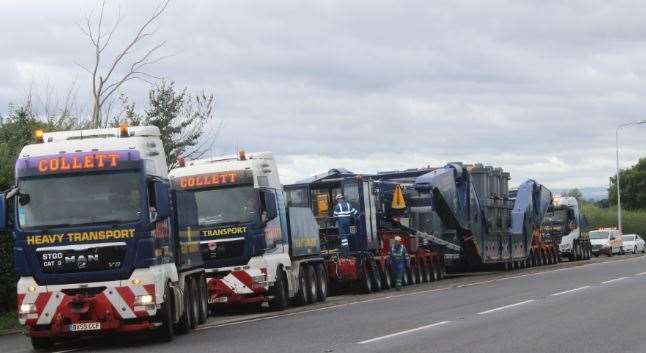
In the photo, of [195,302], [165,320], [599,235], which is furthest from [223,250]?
[599,235]

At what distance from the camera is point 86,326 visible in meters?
17.0

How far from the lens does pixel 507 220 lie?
159 feet

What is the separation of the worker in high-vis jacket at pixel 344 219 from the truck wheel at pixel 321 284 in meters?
3.08

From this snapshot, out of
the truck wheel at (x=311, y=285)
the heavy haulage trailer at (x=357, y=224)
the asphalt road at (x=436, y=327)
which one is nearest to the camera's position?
the asphalt road at (x=436, y=327)

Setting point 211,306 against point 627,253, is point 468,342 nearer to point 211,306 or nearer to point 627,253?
point 211,306

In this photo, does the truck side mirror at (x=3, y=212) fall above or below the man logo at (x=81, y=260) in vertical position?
above

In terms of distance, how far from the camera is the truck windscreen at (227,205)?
24.5 m

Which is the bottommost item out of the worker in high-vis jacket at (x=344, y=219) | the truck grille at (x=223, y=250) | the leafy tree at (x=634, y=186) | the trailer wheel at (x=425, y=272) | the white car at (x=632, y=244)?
the white car at (x=632, y=244)

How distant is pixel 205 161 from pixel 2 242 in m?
4.44

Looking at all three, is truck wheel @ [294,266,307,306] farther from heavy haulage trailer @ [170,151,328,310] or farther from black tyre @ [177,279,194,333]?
black tyre @ [177,279,194,333]

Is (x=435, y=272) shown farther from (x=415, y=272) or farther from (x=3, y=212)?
(x=3, y=212)

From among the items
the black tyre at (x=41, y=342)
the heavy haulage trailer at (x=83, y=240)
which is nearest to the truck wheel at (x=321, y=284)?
the black tyre at (x=41, y=342)

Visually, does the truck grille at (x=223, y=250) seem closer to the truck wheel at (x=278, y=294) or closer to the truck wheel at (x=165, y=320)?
the truck wheel at (x=278, y=294)

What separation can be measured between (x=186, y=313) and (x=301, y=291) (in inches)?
318
